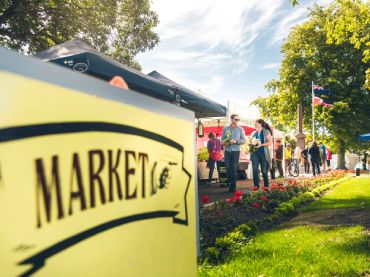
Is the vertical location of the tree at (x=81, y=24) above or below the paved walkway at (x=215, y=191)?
above

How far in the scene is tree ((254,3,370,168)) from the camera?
33344 mm

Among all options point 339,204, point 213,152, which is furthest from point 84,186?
point 213,152

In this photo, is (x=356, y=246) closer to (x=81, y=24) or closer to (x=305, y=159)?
(x=81, y=24)

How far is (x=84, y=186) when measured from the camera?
1.16 m

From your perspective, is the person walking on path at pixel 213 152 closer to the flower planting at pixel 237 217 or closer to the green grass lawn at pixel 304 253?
the flower planting at pixel 237 217

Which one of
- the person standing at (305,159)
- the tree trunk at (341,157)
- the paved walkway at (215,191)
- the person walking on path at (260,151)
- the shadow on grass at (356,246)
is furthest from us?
the tree trunk at (341,157)

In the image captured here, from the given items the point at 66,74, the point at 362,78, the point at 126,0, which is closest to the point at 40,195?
the point at 66,74

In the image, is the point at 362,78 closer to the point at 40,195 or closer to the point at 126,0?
the point at 126,0

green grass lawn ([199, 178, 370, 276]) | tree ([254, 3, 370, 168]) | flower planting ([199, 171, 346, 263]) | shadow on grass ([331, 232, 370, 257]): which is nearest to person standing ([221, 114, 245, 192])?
flower planting ([199, 171, 346, 263])

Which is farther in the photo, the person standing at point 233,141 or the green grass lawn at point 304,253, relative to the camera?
the person standing at point 233,141

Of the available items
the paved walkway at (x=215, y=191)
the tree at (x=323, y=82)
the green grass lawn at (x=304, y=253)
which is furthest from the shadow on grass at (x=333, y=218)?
the tree at (x=323, y=82)

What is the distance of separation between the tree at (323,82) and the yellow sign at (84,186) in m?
33.3

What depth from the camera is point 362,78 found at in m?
33.6

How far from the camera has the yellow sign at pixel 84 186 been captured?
0.94 m
